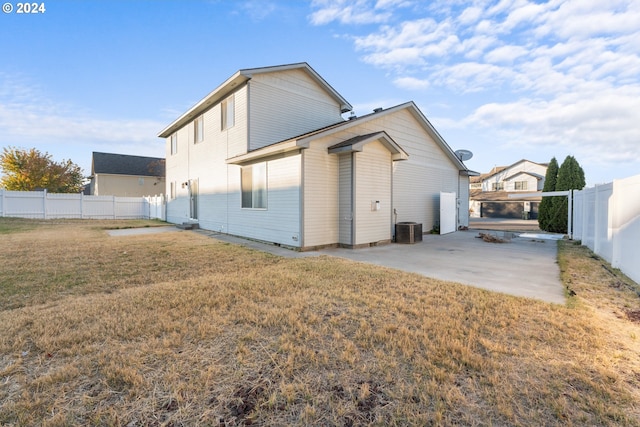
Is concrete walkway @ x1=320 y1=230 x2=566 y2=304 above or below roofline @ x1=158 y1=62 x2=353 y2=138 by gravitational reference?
below

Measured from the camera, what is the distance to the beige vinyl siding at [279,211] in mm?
8516

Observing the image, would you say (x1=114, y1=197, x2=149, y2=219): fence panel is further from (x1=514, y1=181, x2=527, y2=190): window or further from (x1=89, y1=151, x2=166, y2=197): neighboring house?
(x1=514, y1=181, x2=527, y2=190): window

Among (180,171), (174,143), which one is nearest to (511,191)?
(180,171)

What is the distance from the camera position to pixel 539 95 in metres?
12.2

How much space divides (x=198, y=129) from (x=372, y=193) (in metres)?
9.97

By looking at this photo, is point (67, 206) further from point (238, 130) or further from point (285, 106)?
point (285, 106)

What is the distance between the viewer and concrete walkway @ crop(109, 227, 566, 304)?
16.4ft

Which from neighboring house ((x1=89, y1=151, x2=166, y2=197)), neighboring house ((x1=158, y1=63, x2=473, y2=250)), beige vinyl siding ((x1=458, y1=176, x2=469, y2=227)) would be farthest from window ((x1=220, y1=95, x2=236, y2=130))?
neighboring house ((x1=89, y1=151, x2=166, y2=197))

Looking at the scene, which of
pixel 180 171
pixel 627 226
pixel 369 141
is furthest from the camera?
pixel 180 171

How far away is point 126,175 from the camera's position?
3078 cm

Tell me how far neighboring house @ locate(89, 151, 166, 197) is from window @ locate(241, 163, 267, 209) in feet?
86.8

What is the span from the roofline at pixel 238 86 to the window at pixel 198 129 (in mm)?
278

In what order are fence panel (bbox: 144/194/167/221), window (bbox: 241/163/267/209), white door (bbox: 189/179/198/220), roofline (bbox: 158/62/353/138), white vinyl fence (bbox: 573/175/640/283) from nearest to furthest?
white vinyl fence (bbox: 573/175/640/283) < window (bbox: 241/163/267/209) < roofline (bbox: 158/62/353/138) < white door (bbox: 189/179/198/220) < fence panel (bbox: 144/194/167/221)

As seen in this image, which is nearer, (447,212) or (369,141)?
(369,141)
